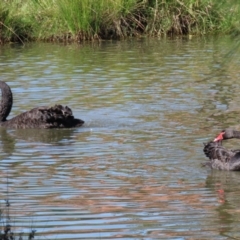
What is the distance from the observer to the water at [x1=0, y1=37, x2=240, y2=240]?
23.3ft

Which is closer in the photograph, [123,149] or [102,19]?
[123,149]

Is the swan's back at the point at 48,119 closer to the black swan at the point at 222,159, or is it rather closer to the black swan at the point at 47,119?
the black swan at the point at 47,119

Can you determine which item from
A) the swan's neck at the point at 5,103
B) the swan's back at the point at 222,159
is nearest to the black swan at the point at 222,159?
the swan's back at the point at 222,159

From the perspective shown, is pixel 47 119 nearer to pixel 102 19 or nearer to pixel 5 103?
pixel 5 103

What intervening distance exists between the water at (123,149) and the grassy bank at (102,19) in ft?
11.6

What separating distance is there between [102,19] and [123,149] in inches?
563

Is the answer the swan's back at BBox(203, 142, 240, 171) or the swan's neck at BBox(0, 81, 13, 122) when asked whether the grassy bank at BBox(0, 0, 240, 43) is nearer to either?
the swan's neck at BBox(0, 81, 13, 122)

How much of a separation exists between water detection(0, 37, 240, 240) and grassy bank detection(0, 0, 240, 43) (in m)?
3.54

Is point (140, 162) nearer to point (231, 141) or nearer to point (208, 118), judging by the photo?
point (231, 141)

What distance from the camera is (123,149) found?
35.1 ft

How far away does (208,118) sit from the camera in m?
12.7

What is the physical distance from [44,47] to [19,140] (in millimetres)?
11295

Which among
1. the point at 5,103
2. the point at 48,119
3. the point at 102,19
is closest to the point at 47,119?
the point at 48,119

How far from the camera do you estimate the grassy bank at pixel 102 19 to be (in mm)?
24078
